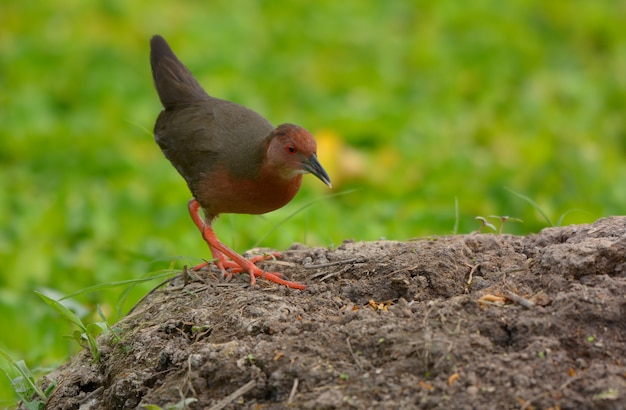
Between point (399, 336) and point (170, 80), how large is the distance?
302cm

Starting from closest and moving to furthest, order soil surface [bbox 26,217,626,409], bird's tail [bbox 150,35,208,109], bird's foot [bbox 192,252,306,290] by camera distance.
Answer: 1. soil surface [bbox 26,217,626,409]
2. bird's foot [bbox 192,252,306,290]
3. bird's tail [bbox 150,35,208,109]

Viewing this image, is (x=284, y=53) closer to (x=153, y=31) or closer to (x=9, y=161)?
(x=153, y=31)

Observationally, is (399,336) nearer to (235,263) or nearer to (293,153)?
(235,263)

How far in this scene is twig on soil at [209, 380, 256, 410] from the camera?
10.6 ft

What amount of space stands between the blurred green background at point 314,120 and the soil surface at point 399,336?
5.98 ft

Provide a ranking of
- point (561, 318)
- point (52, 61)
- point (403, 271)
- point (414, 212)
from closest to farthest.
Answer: point (561, 318) → point (403, 271) → point (414, 212) → point (52, 61)

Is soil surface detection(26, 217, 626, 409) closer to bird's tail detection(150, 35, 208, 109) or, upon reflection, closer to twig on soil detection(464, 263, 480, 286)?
twig on soil detection(464, 263, 480, 286)

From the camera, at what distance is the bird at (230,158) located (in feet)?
15.6

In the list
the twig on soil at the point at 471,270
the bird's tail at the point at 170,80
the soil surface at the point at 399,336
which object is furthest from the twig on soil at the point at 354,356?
the bird's tail at the point at 170,80

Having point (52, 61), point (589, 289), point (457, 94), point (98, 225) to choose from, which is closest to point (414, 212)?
point (98, 225)

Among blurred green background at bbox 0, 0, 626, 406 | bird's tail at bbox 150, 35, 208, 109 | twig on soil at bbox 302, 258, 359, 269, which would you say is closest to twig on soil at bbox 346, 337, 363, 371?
twig on soil at bbox 302, 258, 359, 269

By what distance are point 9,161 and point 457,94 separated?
15.5ft

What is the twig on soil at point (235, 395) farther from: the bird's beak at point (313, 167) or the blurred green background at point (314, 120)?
the blurred green background at point (314, 120)

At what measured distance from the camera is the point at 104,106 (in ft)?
31.6
